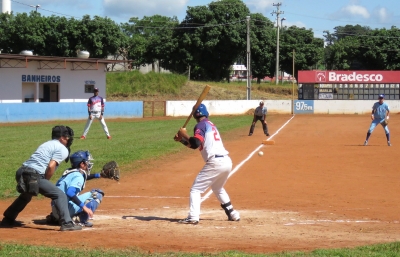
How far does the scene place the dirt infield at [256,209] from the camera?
8.17m

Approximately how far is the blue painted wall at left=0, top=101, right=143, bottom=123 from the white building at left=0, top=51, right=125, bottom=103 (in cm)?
533

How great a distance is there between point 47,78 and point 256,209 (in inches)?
1548

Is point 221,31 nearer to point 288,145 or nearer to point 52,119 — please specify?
point 52,119

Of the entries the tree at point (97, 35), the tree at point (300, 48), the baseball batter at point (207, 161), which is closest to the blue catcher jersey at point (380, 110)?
the baseball batter at point (207, 161)

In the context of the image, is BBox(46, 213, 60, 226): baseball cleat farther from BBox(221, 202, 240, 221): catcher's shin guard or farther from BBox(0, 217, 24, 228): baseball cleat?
BBox(221, 202, 240, 221): catcher's shin guard

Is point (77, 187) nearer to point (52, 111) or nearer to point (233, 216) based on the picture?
point (233, 216)

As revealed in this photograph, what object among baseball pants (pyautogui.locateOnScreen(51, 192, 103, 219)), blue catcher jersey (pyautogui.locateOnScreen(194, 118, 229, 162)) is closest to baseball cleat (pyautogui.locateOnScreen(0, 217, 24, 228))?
baseball pants (pyautogui.locateOnScreen(51, 192, 103, 219))

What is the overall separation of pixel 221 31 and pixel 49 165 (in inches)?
2681

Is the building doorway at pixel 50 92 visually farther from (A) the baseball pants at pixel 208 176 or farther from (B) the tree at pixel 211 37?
(A) the baseball pants at pixel 208 176

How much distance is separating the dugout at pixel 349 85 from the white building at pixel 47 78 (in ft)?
68.4

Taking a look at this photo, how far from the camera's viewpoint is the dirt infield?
8.17 metres

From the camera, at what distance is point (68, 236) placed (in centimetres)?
843

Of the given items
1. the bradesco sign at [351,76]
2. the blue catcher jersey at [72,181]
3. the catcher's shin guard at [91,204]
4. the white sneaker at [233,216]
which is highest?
the bradesco sign at [351,76]

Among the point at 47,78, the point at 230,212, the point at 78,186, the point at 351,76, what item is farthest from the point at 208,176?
the point at 351,76
